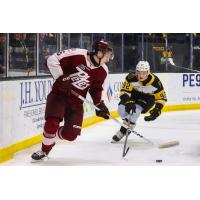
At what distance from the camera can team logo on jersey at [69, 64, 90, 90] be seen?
4.12 m

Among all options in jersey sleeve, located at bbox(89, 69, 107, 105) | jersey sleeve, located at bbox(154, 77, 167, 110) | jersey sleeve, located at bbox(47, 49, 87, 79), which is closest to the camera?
jersey sleeve, located at bbox(47, 49, 87, 79)

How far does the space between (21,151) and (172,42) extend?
1219mm

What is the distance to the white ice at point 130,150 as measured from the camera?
4082mm

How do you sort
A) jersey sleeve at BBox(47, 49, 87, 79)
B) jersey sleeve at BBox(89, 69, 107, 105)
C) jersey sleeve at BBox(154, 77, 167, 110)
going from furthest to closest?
1. jersey sleeve at BBox(154, 77, 167, 110)
2. jersey sleeve at BBox(89, 69, 107, 105)
3. jersey sleeve at BBox(47, 49, 87, 79)

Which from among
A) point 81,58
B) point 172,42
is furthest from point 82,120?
point 172,42

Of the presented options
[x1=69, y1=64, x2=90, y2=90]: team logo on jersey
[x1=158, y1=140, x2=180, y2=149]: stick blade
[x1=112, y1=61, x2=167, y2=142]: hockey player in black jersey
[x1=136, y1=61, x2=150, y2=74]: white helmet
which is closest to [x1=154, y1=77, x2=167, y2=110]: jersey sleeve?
[x1=112, y1=61, x2=167, y2=142]: hockey player in black jersey

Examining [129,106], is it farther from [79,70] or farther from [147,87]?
[79,70]

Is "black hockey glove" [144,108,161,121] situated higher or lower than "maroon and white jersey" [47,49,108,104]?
lower

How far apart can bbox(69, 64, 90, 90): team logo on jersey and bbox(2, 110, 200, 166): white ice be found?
0.29 metres

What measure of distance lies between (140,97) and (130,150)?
433 millimetres

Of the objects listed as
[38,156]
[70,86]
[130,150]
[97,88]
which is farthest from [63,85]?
[130,150]

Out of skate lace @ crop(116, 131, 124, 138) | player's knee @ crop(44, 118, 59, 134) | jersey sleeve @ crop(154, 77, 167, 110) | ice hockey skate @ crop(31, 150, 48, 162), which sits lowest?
ice hockey skate @ crop(31, 150, 48, 162)

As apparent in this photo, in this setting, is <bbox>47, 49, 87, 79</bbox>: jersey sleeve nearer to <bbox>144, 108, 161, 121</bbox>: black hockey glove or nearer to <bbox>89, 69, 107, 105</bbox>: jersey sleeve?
<bbox>89, 69, 107, 105</bbox>: jersey sleeve

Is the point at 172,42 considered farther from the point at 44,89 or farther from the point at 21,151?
the point at 21,151
